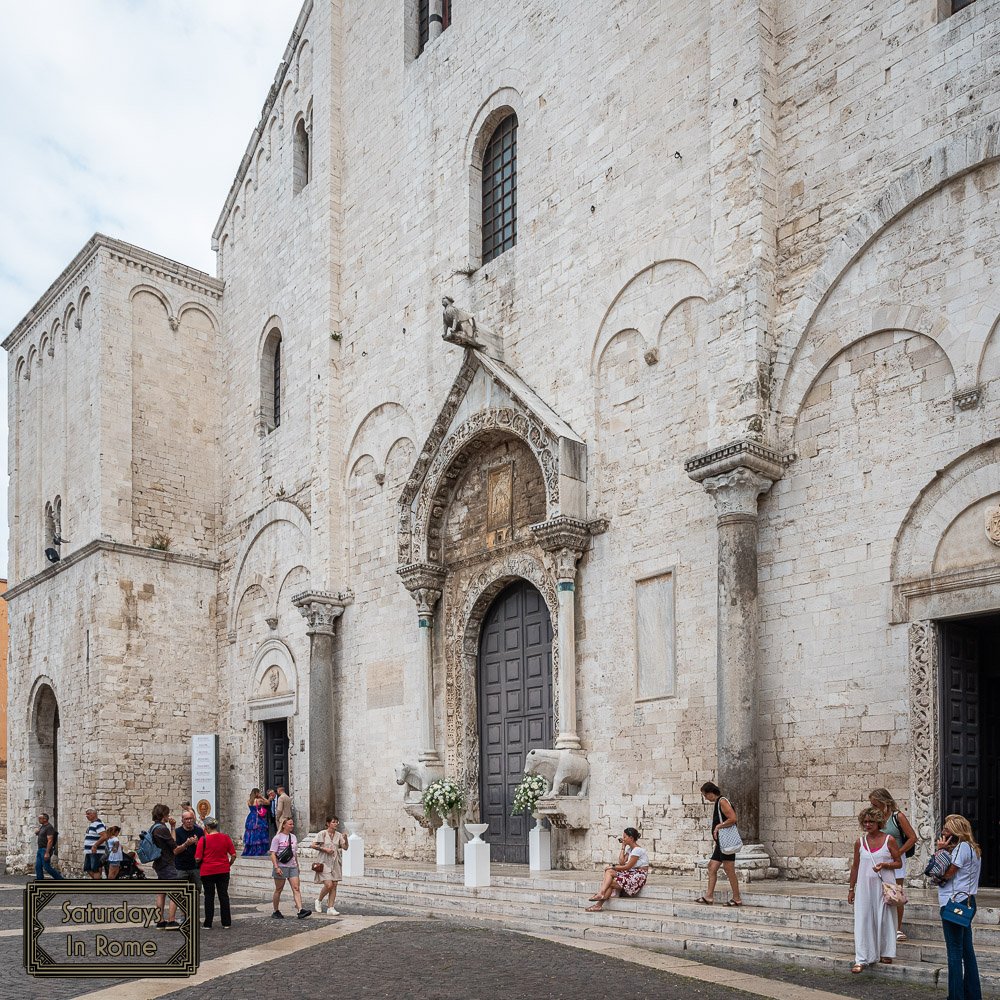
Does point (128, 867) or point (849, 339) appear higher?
point (849, 339)

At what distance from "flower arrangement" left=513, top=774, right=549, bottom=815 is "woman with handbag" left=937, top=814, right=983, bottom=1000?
7339 millimetres

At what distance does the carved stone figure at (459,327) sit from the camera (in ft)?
53.0

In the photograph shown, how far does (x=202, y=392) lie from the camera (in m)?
24.1

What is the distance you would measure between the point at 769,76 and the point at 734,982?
9.39 meters

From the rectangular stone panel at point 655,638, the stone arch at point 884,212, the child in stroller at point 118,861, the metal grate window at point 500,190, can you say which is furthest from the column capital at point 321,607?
the stone arch at point 884,212

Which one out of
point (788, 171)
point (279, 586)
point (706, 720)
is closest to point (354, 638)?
point (279, 586)

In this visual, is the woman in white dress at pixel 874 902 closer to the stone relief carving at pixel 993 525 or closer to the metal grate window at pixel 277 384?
the stone relief carving at pixel 993 525

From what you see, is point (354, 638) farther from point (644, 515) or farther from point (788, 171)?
point (788, 171)

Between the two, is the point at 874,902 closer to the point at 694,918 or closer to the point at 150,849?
the point at 694,918

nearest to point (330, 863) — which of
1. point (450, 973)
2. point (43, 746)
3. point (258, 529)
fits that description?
point (450, 973)

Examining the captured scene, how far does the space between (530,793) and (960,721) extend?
5308 millimetres

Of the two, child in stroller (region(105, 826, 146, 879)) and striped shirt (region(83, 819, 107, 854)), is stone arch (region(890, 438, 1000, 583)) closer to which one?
child in stroller (region(105, 826, 146, 879))

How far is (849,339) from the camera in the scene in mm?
11789

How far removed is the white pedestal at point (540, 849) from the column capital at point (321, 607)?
19.5 feet
